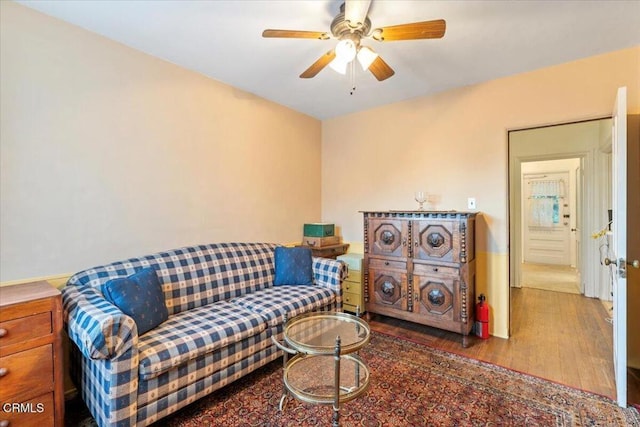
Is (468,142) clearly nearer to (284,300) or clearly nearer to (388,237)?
(388,237)

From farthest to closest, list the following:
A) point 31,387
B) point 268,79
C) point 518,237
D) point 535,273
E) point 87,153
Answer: point 535,273
point 518,237
point 268,79
point 87,153
point 31,387

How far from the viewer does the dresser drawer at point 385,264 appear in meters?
3.09

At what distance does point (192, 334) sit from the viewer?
1.86 m

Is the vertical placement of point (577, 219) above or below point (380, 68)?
below

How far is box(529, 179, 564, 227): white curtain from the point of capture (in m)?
6.52

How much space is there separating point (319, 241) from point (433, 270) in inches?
56.1

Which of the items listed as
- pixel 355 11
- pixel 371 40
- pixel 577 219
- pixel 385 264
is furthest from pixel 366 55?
pixel 577 219

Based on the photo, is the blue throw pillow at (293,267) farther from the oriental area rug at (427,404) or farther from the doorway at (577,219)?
the doorway at (577,219)

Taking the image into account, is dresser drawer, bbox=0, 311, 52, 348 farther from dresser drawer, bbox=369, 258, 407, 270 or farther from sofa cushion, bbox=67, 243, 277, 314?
dresser drawer, bbox=369, 258, 407, 270

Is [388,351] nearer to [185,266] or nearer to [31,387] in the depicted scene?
[185,266]

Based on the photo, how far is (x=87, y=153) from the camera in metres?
2.19

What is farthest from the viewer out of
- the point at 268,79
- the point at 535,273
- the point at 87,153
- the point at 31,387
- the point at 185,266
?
the point at 535,273

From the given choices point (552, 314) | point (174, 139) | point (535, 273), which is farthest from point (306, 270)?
point (535, 273)

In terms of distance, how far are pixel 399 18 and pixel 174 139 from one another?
2083 millimetres
